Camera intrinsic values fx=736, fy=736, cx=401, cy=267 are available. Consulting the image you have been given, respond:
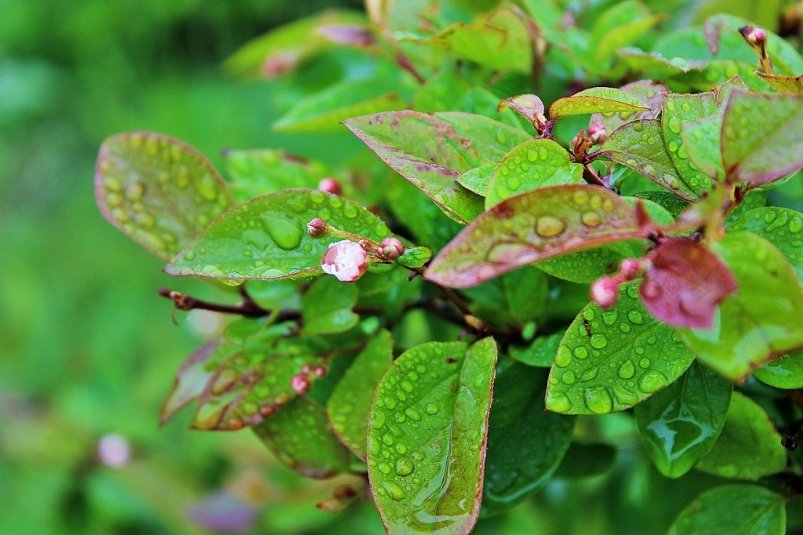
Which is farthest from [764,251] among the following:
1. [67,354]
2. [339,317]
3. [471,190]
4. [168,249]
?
[67,354]

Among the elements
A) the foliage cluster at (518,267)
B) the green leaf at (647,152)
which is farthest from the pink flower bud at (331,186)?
the green leaf at (647,152)

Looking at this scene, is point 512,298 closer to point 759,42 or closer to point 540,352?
point 540,352

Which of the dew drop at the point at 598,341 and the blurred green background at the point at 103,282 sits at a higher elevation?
the dew drop at the point at 598,341

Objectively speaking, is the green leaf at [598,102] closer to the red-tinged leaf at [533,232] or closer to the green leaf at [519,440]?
the red-tinged leaf at [533,232]

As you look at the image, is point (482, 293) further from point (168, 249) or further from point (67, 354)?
point (67, 354)

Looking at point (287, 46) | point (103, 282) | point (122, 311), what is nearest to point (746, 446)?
point (287, 46)

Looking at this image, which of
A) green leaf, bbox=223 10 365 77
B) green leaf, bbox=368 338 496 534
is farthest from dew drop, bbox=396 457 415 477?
green leaf, bbox=223 10 365 77
